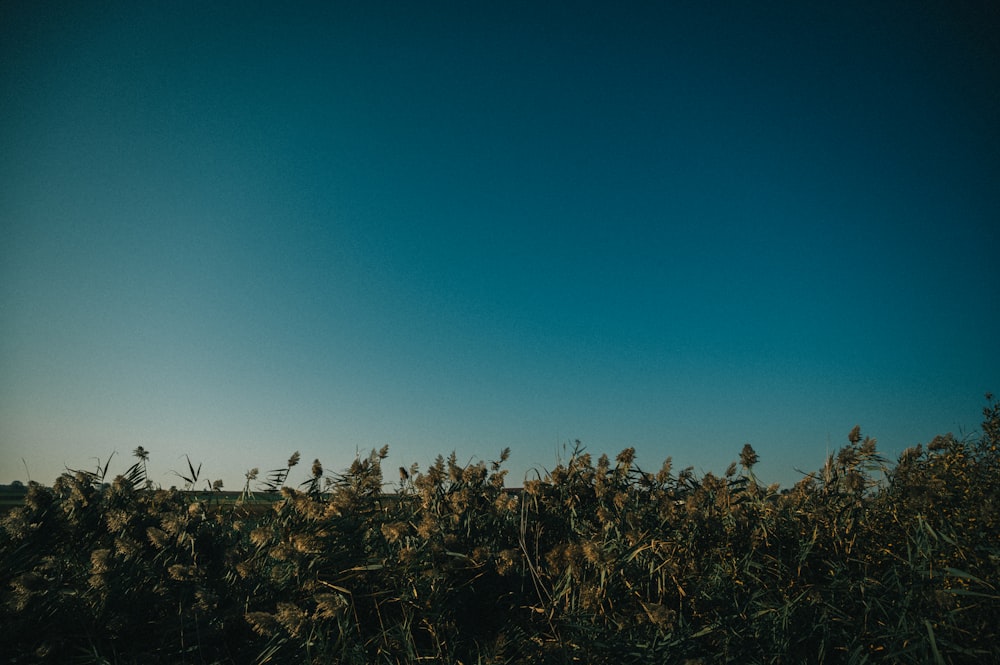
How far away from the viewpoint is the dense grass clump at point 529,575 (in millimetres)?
2695

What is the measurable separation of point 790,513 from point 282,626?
137 inches

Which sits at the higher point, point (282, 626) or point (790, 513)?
point (790, 513)

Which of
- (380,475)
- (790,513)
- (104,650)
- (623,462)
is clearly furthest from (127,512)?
(790,513)

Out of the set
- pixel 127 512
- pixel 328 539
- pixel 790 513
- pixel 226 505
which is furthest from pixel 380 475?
pixel 790 513

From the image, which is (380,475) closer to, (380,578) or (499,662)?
(380,578)

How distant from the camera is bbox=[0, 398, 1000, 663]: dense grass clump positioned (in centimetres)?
270

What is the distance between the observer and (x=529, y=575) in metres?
3.47

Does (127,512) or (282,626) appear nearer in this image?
(282,626)

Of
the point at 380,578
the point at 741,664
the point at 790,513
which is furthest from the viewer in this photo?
the point at 790,513

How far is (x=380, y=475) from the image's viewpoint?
4.30 m

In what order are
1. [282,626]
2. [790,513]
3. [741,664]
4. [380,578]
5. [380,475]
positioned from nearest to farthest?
[741,664]
[282,626]
[380,578]
[790,513]
[380,475]

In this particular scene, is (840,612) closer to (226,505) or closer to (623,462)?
(623,462)

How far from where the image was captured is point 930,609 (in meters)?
2.75

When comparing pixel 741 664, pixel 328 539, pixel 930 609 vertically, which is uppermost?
pixel 328 539
